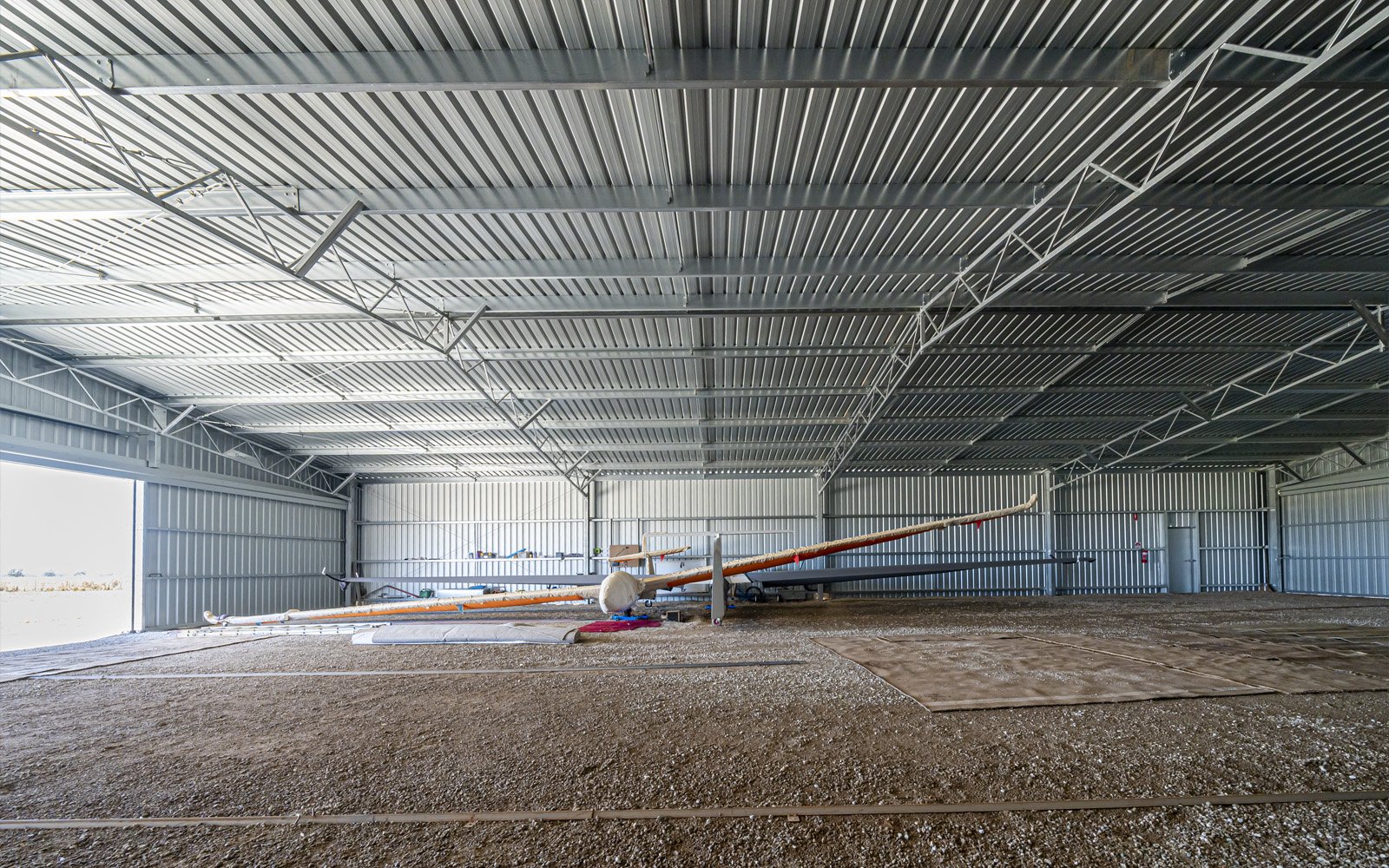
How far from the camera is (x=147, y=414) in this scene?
21.0 metres

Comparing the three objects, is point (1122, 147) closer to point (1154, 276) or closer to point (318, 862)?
point (1154, 276)

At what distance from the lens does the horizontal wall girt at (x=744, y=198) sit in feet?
35.9

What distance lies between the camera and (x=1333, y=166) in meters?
10.5

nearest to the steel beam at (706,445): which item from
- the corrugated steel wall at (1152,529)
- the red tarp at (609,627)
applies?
the corrugated steel wall at (1152,529)

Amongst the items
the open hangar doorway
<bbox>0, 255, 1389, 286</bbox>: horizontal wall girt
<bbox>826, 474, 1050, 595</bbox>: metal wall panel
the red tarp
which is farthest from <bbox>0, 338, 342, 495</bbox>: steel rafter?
<bbox>826, 474, 1050, 595</bbox>: metal wall panel

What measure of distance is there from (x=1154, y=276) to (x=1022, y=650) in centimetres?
844

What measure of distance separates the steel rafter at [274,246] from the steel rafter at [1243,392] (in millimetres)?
20930

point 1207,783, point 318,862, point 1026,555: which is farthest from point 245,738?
point 1026,555

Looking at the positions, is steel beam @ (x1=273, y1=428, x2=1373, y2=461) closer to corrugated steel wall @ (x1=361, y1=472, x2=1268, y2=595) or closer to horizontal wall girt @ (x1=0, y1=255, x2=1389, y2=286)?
corrugated steel wall @ (x1=361, y1=472, x2=1268, y2=595)

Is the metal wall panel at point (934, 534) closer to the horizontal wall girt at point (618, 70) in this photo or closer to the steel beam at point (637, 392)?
the steel beam at point (637, 392)

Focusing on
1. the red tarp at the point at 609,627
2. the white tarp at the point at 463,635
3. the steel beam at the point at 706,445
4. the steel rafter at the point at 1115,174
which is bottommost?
the red tarp at the point at 609,627

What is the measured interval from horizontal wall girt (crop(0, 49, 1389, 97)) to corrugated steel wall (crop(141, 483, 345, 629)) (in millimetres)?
17384

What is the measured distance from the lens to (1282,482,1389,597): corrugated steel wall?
26625 mm

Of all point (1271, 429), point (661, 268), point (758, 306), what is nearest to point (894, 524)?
point (1271, 429)
